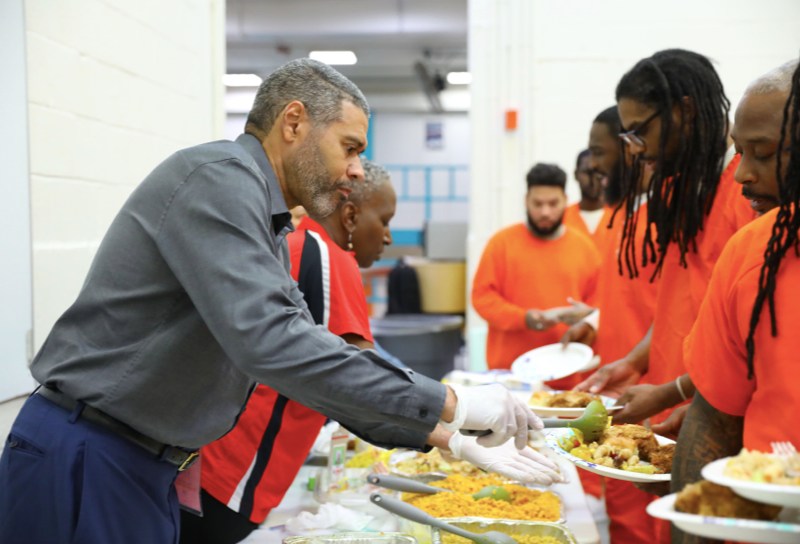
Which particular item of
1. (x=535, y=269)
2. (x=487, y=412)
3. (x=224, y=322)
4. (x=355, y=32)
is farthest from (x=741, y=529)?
(x=355, y=32)

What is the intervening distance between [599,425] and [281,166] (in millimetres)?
871

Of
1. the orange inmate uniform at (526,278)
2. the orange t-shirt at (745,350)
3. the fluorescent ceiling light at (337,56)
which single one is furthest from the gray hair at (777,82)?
the fluorescent ceiling light at (337,56)

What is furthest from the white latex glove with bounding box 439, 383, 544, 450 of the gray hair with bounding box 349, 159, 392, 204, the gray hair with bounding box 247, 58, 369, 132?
the gray hair with bounding box 349, 159, 392, 204

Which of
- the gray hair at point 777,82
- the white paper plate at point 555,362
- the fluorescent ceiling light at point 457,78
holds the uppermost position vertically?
the fluorescent ceiling light at point 457,78

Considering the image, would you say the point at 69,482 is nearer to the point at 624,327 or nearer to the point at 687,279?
the point at 687,279

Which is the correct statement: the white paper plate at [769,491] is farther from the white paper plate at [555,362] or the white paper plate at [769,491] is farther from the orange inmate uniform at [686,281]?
the white paper plate at [555,362]

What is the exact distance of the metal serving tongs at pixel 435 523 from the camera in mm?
1646

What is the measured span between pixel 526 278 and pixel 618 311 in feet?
3.78

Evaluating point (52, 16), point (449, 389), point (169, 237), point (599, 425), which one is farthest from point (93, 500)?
point (52, 16)

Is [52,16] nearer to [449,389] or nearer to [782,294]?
[449,389]

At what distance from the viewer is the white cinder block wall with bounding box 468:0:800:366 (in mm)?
5094

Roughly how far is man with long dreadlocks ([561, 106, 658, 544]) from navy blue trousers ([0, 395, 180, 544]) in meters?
1.67

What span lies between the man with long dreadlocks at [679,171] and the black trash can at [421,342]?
3.93m

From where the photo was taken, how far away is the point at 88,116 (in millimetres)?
2873
